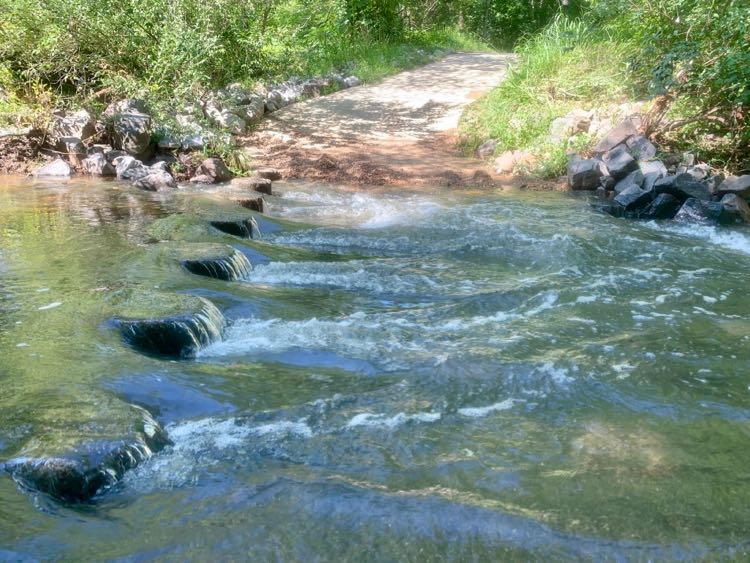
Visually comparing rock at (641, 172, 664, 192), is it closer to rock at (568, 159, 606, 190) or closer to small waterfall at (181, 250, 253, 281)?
rock at (568, 159, 606, 190)

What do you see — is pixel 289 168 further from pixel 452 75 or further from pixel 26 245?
pixel 452 75

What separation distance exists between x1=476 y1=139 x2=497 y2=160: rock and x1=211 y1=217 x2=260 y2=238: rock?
499cm

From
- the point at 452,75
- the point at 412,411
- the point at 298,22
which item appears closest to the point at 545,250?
the point at 412,411

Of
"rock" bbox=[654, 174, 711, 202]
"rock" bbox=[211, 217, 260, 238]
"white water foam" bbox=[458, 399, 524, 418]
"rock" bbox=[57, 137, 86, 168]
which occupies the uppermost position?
"rock" bbox=[57, 137, 86, 168]

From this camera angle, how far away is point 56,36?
10234mm

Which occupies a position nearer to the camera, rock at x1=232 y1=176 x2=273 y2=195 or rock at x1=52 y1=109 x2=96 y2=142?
rock at x1=232 y1=176 x2=273 y2=195

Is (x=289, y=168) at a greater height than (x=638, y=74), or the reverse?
(x=638, y=74)

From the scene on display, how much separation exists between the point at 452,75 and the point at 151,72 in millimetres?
7829

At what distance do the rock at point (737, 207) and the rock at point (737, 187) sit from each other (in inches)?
3.5

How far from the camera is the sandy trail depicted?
1035cm

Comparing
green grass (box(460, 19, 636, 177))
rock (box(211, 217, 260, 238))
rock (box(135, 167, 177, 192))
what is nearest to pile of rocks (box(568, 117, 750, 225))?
green grass (box(460, 19, 636, 177))

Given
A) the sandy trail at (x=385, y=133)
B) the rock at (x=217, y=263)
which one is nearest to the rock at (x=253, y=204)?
the sandy trail at (x=385, y=133)

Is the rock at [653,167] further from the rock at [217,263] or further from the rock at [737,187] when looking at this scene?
the rock at [217,263]

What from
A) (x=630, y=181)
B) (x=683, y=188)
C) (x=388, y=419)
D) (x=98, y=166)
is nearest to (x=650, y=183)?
(x=630, y=181)
